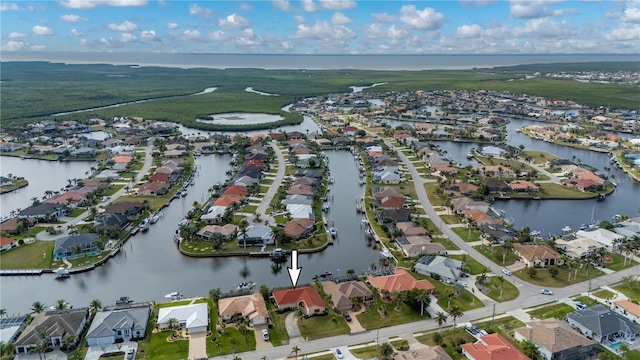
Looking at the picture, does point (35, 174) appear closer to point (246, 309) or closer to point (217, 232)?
point (217, 232)

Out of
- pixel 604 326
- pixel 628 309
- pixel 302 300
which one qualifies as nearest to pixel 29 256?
pixel 302 300

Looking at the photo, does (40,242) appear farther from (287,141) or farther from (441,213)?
(287,141)

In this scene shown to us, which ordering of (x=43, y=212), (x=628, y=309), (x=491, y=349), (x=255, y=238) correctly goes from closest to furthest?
(x=491, y=349) → (x=628, y=309) → (x=255, y=238) → (x=43, y=212)

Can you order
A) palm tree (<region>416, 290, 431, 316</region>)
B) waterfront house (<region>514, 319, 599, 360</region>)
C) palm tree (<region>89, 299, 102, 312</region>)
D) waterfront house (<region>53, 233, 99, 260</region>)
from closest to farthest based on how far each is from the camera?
waterfront house (<region>514, 319, 599, 360</region>) < palm tree (<region>416, 290, 431, 316</region>) < palm tree (<region>89, 299, 102, 312</region>) < waterfront house (<region>53, 233, 99, 260</region>)

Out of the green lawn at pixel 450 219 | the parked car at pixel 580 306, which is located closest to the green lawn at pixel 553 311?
the parked car at pixel 580 306

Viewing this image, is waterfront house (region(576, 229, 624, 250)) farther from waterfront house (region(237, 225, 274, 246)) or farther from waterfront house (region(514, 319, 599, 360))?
waterfront house (region(237, 225, 274, 246))

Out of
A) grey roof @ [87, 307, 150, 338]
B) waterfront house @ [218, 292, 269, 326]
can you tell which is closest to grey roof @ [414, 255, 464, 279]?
waterfront house @ [218, 292, 269, 326]

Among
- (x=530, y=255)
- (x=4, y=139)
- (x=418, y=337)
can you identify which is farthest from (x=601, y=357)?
(x=4, y=139)
